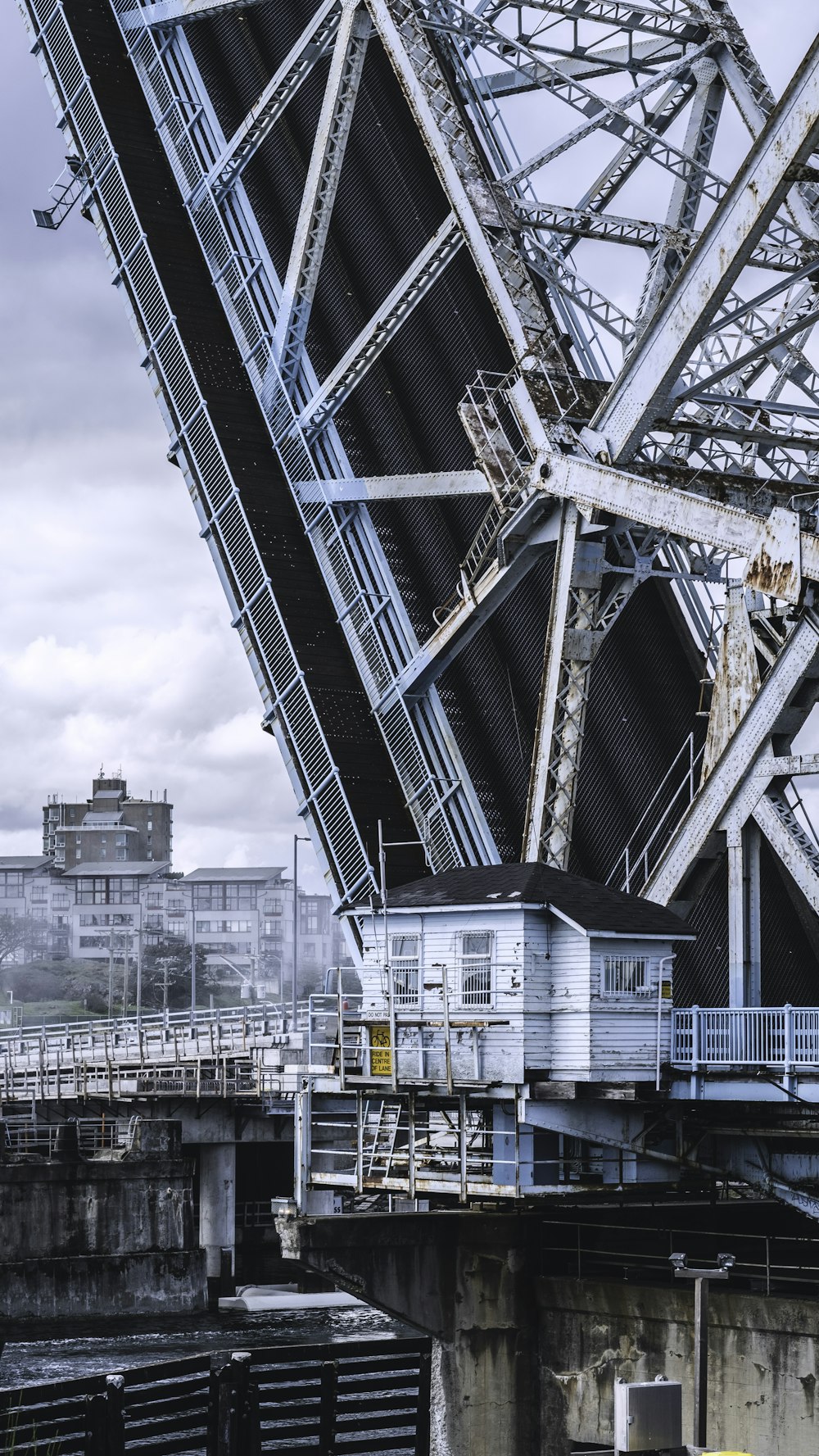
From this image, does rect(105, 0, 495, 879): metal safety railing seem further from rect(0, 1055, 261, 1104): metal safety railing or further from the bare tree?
the bare tree

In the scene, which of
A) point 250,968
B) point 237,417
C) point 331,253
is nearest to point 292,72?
point 331,253

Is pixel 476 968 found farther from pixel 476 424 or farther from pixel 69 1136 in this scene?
pixel 69 1136

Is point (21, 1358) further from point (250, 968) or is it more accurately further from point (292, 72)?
point (250, 968)

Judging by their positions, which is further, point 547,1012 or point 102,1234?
point 102,1234

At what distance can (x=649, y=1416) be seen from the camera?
14.2 m

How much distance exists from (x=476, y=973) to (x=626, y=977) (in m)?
1.80

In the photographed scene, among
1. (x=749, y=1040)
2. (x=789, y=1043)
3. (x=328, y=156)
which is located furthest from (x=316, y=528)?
(x=789, y=1043)

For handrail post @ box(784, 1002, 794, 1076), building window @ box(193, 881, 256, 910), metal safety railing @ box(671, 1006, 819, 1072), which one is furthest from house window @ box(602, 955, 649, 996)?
building window @ box(193, 881, 256, 910)

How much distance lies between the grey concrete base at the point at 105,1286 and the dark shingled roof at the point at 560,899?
80.8 feet

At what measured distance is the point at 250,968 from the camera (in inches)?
6506

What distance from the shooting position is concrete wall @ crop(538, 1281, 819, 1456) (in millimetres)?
20812

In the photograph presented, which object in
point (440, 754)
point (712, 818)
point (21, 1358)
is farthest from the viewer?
point (21, 1358)

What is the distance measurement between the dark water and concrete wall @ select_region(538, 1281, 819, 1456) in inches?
657

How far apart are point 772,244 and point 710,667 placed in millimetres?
7122
